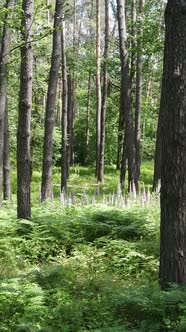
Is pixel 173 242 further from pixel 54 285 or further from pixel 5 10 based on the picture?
pixel 5 10

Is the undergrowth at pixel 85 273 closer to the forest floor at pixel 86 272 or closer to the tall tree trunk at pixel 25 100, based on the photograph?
the forest floor at pixel 86 272

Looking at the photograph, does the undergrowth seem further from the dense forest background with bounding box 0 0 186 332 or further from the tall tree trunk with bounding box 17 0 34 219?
the tall tree trunk with bounding box 17 0 34 219

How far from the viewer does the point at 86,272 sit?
6.44 meters

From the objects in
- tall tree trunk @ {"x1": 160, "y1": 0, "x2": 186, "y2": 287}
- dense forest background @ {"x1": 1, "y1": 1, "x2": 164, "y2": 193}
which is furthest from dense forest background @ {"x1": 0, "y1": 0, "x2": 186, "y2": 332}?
dense forest background @ {"x1": 1, "y1": 1, "x2": 164, "y2": 193}

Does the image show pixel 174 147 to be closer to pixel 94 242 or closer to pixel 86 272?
pixel 86 272

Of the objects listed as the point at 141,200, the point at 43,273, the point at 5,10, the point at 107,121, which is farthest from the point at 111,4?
the point at 43,273

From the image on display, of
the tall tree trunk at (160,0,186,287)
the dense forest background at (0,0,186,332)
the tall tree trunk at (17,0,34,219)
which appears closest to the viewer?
the dense forest background at (0,0,186,332)

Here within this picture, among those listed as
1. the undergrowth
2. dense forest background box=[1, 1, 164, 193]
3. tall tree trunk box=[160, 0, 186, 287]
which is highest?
dense forest background box=[1, 1, 164, 193]

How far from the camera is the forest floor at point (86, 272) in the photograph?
4441mm

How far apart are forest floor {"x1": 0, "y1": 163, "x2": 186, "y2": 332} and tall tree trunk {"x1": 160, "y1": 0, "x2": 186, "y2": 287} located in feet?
1.28

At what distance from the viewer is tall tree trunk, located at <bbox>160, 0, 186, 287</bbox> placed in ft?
15.9

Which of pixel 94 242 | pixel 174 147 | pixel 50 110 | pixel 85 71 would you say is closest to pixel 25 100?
pixel 94 242

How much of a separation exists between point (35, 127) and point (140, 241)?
606 inches

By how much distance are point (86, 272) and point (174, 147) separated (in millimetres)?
2470
